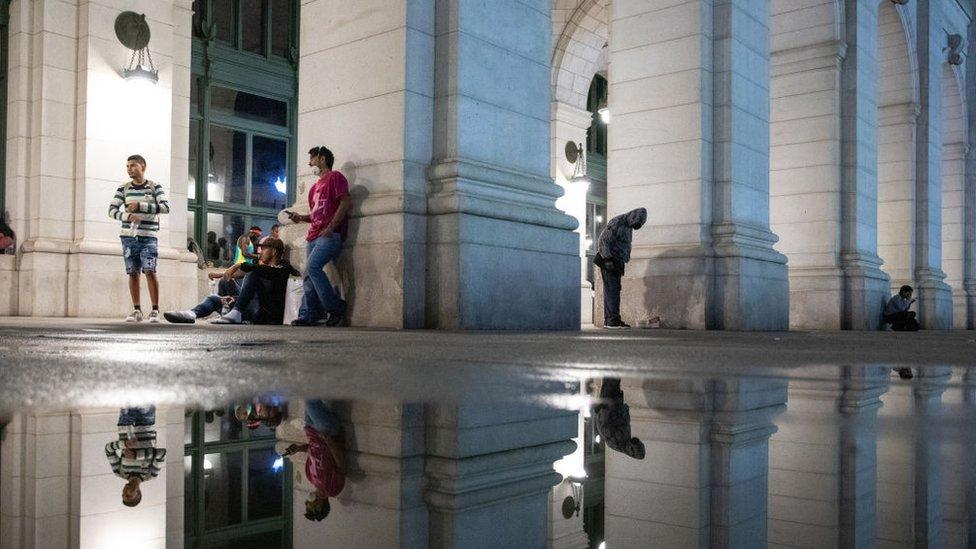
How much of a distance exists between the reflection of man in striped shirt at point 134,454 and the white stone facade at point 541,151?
5834mm

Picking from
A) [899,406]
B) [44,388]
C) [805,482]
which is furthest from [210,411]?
[899,406]

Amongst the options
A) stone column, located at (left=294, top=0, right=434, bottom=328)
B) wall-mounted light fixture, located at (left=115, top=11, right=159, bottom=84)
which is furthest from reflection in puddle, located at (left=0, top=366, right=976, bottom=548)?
wall-mounted light fixture, located at (left=115, top=11, right=159, bottom=84)

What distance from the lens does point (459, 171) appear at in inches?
296

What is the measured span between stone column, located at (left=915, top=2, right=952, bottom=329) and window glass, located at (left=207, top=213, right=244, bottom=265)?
47.4ft

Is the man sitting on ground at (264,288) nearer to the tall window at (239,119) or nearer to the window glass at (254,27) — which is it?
the tall window at (239,119)

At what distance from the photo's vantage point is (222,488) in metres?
1.14

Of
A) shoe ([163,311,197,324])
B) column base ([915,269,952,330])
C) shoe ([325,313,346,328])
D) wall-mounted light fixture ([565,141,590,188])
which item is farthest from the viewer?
wall-mounted light fixture ([565,141,590,188])

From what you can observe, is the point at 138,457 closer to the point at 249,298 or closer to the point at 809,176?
the point at 249,298

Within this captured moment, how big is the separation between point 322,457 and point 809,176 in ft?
49.1

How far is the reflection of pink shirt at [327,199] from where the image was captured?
7.67 metres

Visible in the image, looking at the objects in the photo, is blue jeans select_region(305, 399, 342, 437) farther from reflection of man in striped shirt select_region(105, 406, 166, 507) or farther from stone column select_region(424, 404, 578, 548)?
reflection of man in striped shirt select_region(105, 406, 166, 507)

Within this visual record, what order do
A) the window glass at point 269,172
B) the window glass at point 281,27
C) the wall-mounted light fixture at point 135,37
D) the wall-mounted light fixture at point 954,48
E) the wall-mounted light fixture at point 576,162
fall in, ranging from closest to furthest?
1. the wall-mounted light fixture at point 135,37
2. the window glass at point 269,172
3. the window glass at point 281,27
4. the wall-mounted light fixture at point 576,162
5. the wall-mounted light fixture at point 954,48

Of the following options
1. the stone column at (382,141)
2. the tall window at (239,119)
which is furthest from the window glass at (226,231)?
the stone column at (382,141)

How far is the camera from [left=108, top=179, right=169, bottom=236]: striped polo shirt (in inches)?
375
